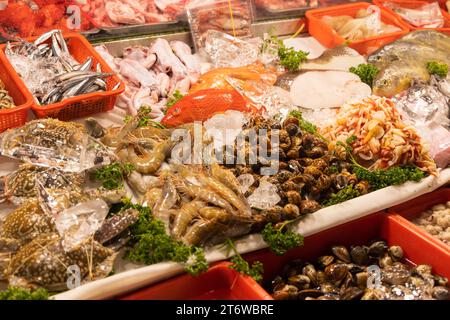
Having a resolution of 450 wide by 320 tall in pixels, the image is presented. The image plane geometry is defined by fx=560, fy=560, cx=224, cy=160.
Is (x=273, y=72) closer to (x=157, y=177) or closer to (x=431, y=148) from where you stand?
(x=431, y=148)

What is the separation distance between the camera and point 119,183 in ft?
10.9

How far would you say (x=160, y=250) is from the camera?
9.51ft

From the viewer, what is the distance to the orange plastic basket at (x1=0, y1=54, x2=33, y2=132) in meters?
3.53

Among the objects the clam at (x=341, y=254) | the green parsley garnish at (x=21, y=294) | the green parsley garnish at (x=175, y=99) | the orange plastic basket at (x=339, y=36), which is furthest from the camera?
the orange plastic basket at (x=339, y=36)

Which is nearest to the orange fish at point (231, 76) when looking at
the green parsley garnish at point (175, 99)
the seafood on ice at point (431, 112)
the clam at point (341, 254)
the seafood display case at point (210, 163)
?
the seafood display case at point (210, 163)

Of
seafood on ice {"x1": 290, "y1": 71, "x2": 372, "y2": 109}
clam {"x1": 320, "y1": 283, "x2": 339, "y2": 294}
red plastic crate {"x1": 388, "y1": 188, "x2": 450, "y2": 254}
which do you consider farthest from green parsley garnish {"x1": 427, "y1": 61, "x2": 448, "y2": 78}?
clam {"x1": 320, "y1": 283, "x2": 339, "y2": 294}

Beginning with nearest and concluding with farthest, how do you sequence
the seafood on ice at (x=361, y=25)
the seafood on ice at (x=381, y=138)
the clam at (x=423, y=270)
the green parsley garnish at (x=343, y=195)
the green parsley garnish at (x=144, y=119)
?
1. the clam at (x=423, y=270)
2. the green parsley garnish at (x=343, y=195)
3. the seafood on ice at (x=381, y=138)
4. the green parsley garnish at (x=144, y=119)
5. the seafood on ice at (x=361, y=25)

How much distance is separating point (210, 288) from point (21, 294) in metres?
0.97

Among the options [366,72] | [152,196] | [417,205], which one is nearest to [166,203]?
[152,196]

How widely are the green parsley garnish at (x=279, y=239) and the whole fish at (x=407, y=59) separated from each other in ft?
6.19

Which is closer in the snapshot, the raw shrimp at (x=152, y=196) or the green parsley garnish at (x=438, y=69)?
the raw shrimp at (x=152, y=196)

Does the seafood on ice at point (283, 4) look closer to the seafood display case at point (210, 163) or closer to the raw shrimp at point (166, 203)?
the seafood display case at point (210, 163)

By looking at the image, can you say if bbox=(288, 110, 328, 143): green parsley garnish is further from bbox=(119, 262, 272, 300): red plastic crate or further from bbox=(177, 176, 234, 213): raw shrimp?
bbox=(119, 262, 272, 300): red plastic crate

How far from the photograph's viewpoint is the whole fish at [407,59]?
14.7ft
